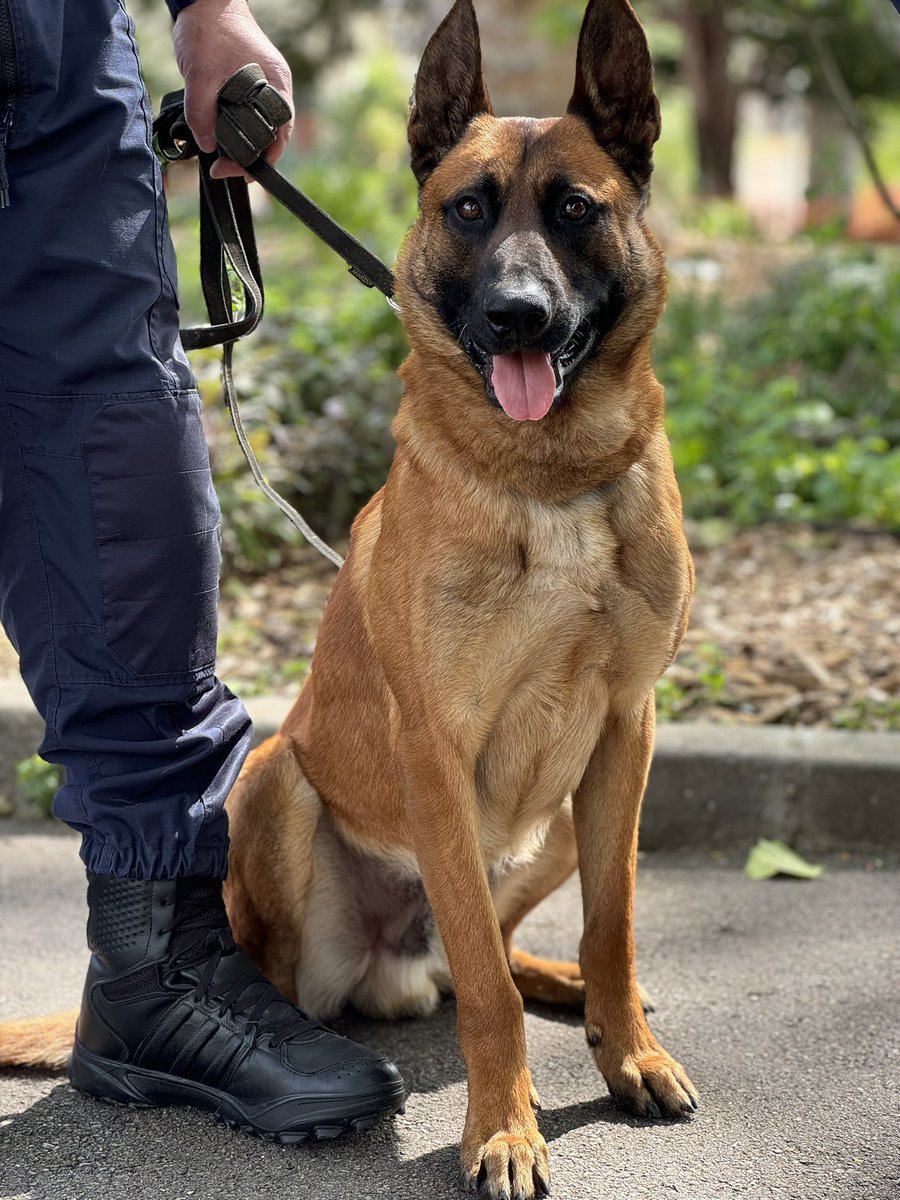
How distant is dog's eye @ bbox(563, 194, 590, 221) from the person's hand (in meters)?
0.59

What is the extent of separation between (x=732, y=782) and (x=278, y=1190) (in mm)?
1771

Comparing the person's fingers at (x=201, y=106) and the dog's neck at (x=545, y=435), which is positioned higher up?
the person's fingers at (x=201, y=106)

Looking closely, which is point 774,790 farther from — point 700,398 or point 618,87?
point 700,398

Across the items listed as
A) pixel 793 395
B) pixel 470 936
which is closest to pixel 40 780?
pixel 470 936

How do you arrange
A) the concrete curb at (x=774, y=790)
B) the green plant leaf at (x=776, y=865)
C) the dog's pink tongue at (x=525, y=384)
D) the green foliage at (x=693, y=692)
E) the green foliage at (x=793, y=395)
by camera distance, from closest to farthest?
the dog's pink tongue at (x=525, y=384) → the green plant leaf at (x=776, y=865) → the concrete curb at (x=774, y=790) → the green foliage at (x=693, y=692) → the green foliage at (x=793, y=395)

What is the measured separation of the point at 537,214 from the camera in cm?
238

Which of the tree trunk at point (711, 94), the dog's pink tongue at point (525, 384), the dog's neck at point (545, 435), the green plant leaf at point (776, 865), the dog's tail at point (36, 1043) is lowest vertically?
the green plant leaf at point (776, 865)

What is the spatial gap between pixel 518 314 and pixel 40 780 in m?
2.19

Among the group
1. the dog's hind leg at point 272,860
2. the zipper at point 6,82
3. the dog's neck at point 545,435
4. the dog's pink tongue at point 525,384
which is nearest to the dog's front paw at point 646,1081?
the dog's hind leg at point 272,860

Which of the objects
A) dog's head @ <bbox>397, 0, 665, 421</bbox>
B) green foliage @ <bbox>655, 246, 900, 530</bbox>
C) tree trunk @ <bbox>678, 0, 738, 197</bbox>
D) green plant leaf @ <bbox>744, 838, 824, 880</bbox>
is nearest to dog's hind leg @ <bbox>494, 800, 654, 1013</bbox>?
green plant leaf @ <bbox>744, 838, 824, 880</bbox>

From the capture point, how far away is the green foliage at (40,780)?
146 inches

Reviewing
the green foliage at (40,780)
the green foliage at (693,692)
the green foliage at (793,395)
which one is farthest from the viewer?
the green foliage at (793,395)

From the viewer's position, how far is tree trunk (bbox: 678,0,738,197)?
1711 centimetres

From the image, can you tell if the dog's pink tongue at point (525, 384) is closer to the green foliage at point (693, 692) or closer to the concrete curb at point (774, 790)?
the concrete curb at point (774, 790)
